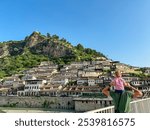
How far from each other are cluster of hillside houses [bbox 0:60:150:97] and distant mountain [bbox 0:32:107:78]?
10.2 ft

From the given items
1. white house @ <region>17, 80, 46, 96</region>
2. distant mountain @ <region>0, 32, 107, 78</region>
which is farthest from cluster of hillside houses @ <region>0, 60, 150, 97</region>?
distant mountain @ <region>0, 32, 107, 78</region>

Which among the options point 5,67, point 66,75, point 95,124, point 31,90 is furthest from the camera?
point 5,67

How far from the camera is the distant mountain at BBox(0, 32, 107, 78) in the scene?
38.4m

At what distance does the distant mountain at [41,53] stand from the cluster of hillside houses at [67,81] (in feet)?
10.2

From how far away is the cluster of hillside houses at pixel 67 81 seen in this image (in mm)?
24375

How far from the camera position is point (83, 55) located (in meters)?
39.9

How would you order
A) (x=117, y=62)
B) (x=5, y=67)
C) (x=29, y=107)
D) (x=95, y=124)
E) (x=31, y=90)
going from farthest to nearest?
(x=5, y=67)
(x=117, y=62)
(x=31, y=90)
(x=29, y=107)
(x=95, y=124)

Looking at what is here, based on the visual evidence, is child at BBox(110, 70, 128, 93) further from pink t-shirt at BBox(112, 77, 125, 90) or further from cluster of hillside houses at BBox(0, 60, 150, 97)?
cluster of hillside houses at BBox(0, 60, 150, 97)

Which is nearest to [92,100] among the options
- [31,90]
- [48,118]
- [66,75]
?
[31,90]

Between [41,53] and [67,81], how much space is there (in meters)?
16.0

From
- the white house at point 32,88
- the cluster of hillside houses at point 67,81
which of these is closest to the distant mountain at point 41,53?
the cluster of hillside houses at point 67,81

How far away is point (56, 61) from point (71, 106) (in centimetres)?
1756

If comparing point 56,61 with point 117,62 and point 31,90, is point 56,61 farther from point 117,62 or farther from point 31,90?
point 31,90

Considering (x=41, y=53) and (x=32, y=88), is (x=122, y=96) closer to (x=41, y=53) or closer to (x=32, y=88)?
(x=32, y=88)
